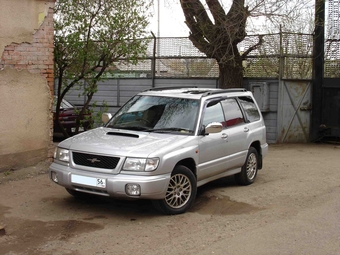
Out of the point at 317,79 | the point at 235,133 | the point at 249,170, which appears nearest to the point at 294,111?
the point at 317,79

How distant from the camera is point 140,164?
6.52m

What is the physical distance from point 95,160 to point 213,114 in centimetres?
224

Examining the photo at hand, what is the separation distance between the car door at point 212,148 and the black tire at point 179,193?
1.20 ft

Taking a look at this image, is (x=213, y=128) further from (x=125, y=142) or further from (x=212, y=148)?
(x=125, y=142)

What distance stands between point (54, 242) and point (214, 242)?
5.97ft

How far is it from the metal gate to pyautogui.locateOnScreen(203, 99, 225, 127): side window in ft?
22.3

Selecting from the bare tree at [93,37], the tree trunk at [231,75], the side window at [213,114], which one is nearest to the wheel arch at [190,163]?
the side window at [213,114]

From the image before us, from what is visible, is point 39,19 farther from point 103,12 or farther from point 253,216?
point 253,216

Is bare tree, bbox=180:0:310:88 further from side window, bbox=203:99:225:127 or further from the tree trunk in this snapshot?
side window, bbox=203:99:225:127

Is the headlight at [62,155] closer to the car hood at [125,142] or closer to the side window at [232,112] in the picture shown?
the car hood at [125,142]

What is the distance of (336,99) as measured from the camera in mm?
14836

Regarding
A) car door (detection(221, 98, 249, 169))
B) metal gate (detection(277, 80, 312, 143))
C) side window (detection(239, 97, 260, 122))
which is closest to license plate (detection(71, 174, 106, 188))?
car door (detection(221, 98, 249, 169))

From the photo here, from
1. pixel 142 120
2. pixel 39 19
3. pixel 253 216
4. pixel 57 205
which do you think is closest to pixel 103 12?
pixel 39 19

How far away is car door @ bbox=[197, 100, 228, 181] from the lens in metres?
7.57
